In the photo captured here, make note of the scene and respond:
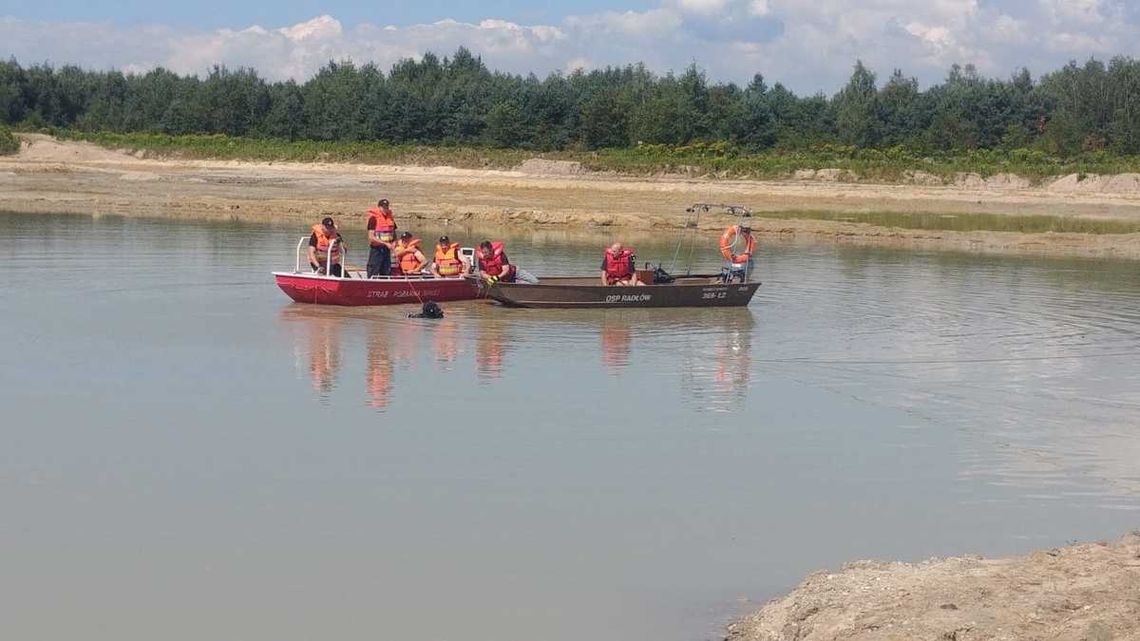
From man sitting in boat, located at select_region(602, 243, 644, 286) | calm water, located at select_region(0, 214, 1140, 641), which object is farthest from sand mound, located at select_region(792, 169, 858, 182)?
man sitting in boat, located at select_region(602, 243, 644, 286)

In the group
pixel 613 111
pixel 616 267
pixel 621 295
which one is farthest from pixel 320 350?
pixel 613 111

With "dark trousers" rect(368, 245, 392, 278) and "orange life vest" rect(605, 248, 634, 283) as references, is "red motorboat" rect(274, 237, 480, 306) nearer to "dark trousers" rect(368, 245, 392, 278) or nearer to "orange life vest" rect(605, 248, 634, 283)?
"dark trousers" rect(368, 245, 392, 278)

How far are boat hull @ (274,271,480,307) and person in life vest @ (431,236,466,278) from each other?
281 millimetres

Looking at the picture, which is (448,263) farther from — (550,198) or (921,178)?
(921,178)

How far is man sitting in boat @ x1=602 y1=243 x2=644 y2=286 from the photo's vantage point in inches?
911

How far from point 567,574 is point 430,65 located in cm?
9164

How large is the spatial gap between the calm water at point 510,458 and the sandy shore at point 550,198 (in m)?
16.2

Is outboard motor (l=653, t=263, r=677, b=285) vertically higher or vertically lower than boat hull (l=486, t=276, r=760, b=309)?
higher

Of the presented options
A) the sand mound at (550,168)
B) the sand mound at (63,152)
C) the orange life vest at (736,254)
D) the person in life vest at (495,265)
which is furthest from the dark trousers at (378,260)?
the sand mound at (63,152)

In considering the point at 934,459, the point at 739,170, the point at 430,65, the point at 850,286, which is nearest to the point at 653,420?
the point at 934,459

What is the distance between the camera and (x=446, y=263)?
76.0ft

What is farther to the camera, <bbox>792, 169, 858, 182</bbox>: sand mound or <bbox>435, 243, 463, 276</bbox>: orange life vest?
<bbox>792, 169, 858, 182</bbox>: sand mound

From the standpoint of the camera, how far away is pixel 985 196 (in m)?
49.9

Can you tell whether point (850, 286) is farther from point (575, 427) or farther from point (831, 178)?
point (831, 178)
